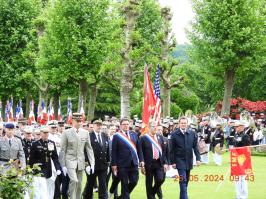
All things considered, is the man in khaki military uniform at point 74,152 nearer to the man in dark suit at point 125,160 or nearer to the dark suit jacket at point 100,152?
the man in dark suit at point 125,160

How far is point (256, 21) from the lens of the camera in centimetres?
4228

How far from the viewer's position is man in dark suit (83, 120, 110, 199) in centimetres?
1555

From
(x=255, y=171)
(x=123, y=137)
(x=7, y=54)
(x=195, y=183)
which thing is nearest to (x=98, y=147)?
(x=123, y=137)

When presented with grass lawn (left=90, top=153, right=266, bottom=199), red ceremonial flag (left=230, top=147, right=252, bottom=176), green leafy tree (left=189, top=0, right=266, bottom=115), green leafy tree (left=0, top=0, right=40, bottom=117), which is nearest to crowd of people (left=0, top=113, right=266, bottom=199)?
red ceremonial flag (left=230, top=147, right=252, bottom=176)

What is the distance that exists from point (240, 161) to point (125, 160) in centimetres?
368

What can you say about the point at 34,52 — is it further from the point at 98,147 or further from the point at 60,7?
the point at 98,147

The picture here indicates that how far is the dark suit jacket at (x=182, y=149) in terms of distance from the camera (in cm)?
1528

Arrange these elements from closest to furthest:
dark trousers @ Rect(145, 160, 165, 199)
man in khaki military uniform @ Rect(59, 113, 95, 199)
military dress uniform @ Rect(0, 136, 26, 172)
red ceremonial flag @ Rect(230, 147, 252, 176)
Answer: military dress uniform @ Rect(0, 136, 26, 172)
man in khaki military uniform @ Rect(59, 113, 95, 199)
dark trousers @ Rect(145, 160, 165, 199)
red ceremonial flag @ Rect(230, 147, 252, 176)

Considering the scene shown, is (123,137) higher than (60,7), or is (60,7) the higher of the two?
(60,7)

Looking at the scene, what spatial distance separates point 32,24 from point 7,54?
3047 millimetres

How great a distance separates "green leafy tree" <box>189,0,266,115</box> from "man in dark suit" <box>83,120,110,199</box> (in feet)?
85.7

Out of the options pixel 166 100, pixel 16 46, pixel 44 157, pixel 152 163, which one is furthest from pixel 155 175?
pixel 16 46

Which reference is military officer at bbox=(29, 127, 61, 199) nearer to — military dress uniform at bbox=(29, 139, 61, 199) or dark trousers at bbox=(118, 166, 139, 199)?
military dress uniform at bbox=(29, 139, 61, 199)

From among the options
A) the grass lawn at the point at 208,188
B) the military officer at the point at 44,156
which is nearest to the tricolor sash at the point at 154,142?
the grass lawn at the point at 208,188
